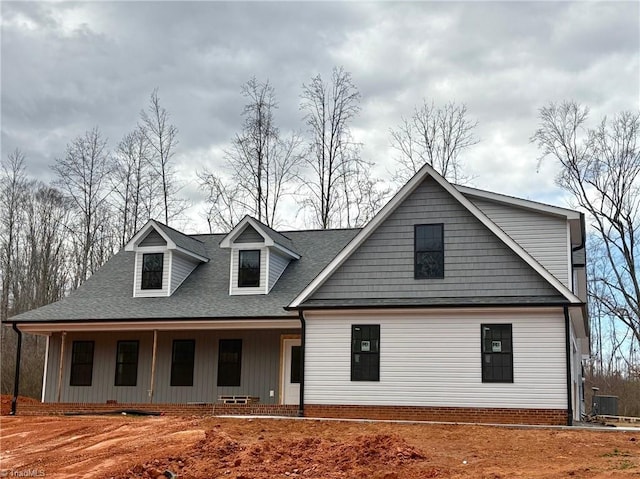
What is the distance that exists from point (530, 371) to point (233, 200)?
884 inches

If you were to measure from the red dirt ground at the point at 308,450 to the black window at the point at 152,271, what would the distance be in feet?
23.3

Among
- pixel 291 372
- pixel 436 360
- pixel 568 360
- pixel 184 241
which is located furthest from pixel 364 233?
pixel 184 241

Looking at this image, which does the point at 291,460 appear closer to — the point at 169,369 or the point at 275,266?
the point at 169,369

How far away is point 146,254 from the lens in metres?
24.6

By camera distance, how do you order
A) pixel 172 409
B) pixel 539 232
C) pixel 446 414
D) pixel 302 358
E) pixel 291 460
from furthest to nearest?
pixel 539 232 < pixel 172 409 < pixel 302 358 < pixel 446 414 < pixel 291 460

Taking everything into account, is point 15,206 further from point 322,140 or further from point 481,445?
point 481,445

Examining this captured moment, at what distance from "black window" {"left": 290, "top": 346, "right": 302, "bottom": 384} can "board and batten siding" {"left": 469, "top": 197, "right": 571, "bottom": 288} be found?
6794 millimetres

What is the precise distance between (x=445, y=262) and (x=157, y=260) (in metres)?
10.2

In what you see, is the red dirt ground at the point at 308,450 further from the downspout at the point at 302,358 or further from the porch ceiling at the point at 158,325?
the porch ceiling at the point at 158,325

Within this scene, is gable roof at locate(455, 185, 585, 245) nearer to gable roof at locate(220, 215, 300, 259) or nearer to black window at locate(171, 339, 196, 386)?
gable roof at locate(220, 215, 300, 259)

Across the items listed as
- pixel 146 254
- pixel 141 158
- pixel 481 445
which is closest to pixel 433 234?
pixel 481 445

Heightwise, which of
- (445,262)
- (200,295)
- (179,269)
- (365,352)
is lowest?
(365,352)

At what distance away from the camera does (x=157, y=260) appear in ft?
80.1

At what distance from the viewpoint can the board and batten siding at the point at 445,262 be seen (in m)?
18.3
